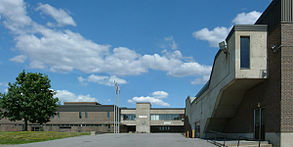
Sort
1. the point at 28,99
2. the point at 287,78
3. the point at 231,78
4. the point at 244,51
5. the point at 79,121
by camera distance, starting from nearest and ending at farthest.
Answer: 1. the point at 287,78
2. the point at 244,51
3. the point at 231,78
4. the point at 28,99
5. the point at 79,121

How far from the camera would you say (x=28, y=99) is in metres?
47.9

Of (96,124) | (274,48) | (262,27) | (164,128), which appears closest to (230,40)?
(262,27)

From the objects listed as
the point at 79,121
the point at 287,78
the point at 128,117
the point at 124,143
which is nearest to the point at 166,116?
the point at 128,117

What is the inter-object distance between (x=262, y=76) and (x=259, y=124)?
3838 millimetres

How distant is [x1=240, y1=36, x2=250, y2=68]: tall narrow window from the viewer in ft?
70.8

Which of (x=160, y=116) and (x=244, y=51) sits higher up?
(x=244, y=51)

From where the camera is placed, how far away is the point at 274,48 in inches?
779

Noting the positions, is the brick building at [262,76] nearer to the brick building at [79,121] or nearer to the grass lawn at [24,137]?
the grass lawn at [24,137]

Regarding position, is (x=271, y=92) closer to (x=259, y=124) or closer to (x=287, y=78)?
(x=287, y=78)

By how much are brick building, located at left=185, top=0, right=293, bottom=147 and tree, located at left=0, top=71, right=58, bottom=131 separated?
102ft

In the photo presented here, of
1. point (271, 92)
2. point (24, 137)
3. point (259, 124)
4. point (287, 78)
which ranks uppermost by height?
point (287, 78)

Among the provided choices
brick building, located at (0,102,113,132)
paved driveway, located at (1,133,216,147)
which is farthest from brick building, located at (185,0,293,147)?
brick building, located at (0,102,113,132)

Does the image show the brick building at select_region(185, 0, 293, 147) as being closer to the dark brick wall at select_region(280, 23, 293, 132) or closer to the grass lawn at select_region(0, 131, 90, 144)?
the dark brick wall at select_region(280, 23, 293, 132)

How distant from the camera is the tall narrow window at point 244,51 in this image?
2158 cm
